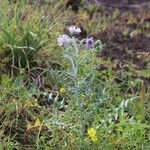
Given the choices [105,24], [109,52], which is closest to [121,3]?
[105,24]

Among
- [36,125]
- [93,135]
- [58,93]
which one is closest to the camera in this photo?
[93,135]

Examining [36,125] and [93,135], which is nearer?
[93,135]

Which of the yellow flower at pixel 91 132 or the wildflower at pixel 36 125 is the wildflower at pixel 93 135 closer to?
the yellow flower at pixel 91 132

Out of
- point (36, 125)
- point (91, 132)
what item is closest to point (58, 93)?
point (36, 125)

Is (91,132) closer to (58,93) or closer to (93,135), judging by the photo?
(93,135)

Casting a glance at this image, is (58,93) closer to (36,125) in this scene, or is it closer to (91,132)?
(36,125)

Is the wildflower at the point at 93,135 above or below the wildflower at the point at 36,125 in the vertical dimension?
above

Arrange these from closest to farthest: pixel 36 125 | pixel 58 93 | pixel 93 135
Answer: pixel 93 135
pixel 36 125
pixel 58 93

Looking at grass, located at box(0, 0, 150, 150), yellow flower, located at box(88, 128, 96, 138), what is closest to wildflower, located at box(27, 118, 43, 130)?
grass, located at box(0, 0, 150, 150)

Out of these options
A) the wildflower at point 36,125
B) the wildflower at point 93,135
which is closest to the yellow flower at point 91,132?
the wildflower at point 93,135
